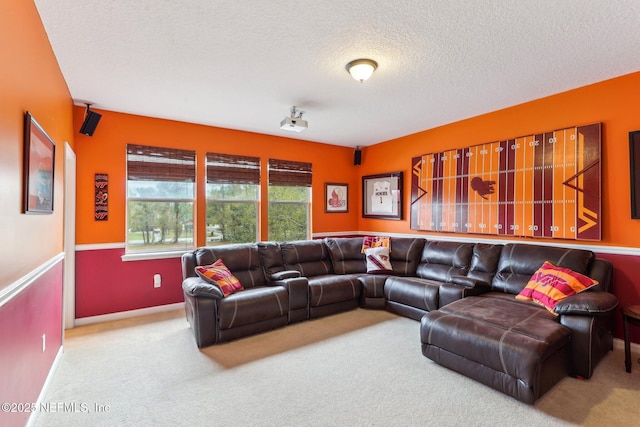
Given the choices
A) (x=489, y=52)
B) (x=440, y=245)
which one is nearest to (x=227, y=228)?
(x=440, y=245)

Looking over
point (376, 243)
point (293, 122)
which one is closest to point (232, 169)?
point (293, 122)

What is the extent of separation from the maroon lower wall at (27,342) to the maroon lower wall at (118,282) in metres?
1.15

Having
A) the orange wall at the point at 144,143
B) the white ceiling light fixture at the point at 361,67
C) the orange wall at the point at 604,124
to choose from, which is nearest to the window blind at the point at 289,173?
the orange wall at the point at 144,143

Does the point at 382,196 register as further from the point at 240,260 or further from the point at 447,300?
the point at 240,260

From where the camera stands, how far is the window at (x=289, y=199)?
5.21 meters

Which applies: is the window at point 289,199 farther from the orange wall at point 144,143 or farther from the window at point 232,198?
the window at point 232,198

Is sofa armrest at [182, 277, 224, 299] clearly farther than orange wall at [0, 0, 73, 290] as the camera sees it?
Yes

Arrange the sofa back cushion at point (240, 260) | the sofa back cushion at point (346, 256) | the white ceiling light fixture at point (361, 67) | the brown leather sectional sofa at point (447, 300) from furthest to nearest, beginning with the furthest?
the sofa back cushion at point (346, 256) < the sofa back cushion at point (240, 260) < the white ceiling light fixture at point (361, 67) < the brown leather sectional sofa at point (447, 300)

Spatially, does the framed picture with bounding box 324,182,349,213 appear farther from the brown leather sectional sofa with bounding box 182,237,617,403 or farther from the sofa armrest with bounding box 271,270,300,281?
the sofa armrest with bounding box 271,270,300,281

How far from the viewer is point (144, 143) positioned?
4.14m

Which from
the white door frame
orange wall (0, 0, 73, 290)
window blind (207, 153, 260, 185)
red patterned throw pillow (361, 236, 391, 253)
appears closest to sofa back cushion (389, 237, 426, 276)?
red patterned throw pillow (361, 236, 391, 253)

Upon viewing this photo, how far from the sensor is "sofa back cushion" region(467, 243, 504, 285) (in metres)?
3.67

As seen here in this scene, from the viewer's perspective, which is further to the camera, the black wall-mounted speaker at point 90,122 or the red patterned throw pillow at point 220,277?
the black wall-mounted speaker at point 90,122

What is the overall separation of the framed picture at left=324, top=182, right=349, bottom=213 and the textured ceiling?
81.7 inches
